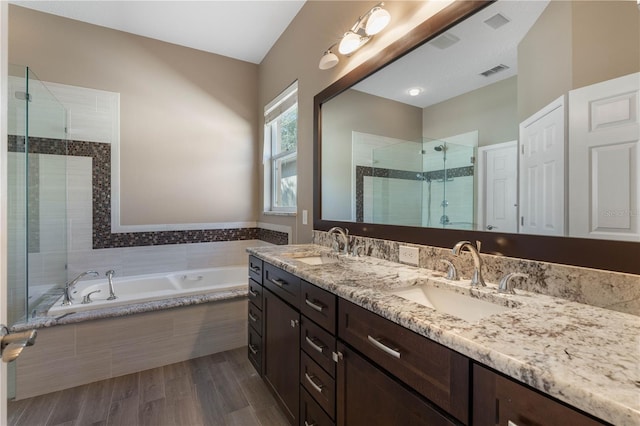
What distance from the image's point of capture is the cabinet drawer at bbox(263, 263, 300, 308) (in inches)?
54.9

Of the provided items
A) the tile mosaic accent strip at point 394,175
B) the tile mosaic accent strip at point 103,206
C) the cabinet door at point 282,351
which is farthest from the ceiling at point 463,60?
the tile mosaic accent strip at point 103,206

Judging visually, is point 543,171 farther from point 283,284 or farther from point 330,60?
point 330,60

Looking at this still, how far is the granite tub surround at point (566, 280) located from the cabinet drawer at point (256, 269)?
42.3 inches

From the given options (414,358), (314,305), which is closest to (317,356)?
(314,305)

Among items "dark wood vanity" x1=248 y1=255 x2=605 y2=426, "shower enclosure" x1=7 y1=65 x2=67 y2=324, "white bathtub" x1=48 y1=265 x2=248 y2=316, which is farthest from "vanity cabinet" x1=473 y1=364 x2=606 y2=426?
"white bathtub" x1=48 y1=265 x2=248 y2=316

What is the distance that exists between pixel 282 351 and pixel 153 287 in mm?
1901

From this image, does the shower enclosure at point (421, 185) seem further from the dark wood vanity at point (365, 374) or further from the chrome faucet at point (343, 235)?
the dark wood vanity at point (365, 374)

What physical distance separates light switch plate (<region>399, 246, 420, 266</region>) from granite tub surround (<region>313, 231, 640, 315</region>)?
105 millimetres

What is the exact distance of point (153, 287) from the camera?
110 inches

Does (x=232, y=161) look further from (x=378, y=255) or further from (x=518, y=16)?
(x=518, y=16)

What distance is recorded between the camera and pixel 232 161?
3.33 metres

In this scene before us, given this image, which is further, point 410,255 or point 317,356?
point 410,255

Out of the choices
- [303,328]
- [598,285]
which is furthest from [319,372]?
[598,285]

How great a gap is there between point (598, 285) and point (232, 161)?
3218 mm
